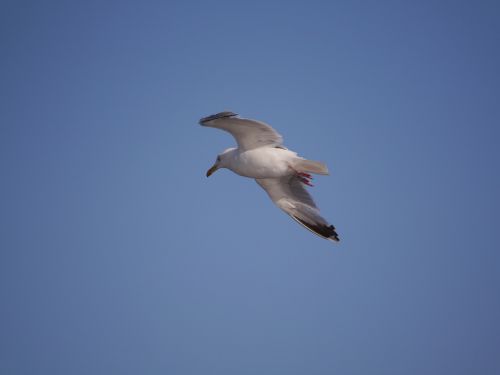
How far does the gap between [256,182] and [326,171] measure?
8.57 feet

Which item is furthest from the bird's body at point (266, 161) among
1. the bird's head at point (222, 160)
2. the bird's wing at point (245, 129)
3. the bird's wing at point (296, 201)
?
the bird's wing at point (296, 201)

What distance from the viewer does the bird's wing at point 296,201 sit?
38.2 ft

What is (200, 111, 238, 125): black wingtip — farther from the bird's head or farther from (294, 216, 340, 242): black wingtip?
(294, 216, 340, 242): black wingtip

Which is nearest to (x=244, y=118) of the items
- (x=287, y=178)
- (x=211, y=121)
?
(x=211, y=121)

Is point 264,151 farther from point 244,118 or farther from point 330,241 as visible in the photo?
point 330,241

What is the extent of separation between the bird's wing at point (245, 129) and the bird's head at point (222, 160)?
59 cm

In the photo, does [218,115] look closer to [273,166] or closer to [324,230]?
[273,166]

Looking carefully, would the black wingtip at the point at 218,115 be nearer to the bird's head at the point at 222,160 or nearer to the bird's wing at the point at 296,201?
the bird's head at the point at 222,160

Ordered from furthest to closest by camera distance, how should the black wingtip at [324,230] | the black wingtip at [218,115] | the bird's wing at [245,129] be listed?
the black wingtip at [324,230] → the bird's wing at [245,129] → the black wingtip at [218,115]

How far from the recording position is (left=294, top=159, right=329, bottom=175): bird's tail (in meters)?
10.2

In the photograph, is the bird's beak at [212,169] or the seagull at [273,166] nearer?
the seagull at [273,166]

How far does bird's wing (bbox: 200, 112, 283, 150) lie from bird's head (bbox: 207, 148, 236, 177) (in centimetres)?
59

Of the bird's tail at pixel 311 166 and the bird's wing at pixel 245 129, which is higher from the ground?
the bird's wing at pixel 245 129

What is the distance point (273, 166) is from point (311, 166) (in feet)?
2.53
